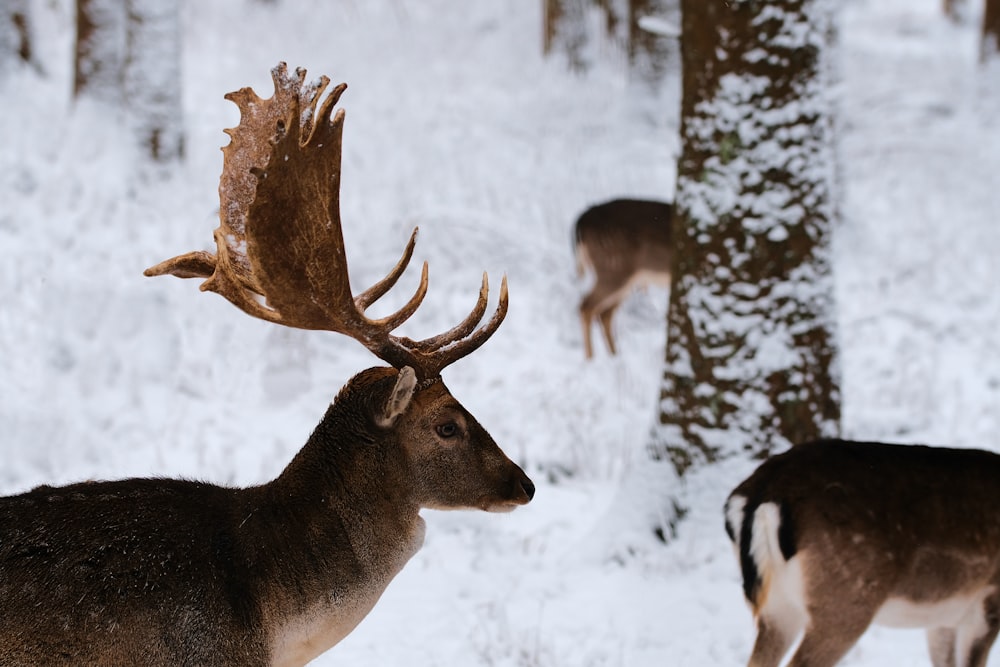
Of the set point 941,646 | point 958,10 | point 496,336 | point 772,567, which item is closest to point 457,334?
point 772,567

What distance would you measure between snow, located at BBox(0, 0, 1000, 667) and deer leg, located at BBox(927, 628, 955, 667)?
301mm

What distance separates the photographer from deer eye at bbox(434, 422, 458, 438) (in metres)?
3.33

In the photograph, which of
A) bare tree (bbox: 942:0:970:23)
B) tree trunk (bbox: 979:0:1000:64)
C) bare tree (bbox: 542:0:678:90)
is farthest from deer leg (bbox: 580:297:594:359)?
bare tree (bbox: 942:0:970:23)

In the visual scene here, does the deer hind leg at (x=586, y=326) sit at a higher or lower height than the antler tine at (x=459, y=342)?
lower

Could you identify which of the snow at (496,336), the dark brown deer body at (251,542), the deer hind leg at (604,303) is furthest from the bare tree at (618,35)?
the dark brown deer body at (251,542)

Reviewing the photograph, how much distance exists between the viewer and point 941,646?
4.18 metres

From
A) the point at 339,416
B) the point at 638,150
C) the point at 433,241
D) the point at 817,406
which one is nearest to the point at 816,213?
the point at 817,406

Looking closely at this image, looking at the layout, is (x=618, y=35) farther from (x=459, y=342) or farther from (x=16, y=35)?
(x=459, y=342)

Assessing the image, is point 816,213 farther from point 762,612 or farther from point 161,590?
point 161,590

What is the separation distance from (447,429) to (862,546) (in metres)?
1.51

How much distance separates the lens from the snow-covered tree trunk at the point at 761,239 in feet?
16.8

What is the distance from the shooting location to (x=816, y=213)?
5191mm

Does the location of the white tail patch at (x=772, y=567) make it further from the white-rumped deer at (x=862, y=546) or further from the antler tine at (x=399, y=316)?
the antler tine at (x=399, y=316)

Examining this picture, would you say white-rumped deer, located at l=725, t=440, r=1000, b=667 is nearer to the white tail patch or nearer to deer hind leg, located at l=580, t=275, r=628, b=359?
the white tail patch
